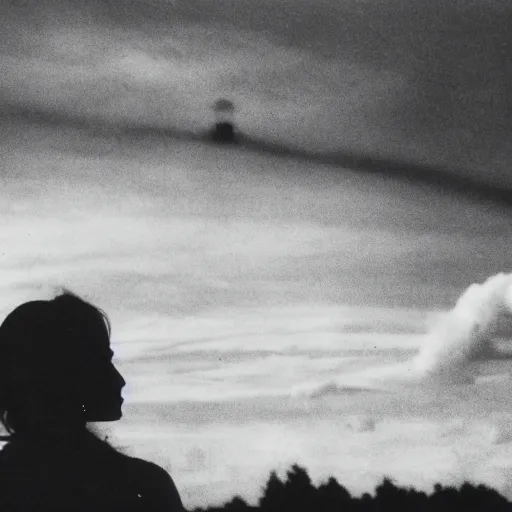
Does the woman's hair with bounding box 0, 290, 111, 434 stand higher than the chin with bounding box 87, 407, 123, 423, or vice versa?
the woman's hair with bounding box 0, 290, 111, 434

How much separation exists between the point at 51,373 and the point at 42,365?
0.06 feet

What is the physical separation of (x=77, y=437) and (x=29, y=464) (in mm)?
67

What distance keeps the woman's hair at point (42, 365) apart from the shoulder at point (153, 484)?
0.34 feet

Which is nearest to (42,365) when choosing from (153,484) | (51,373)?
(51,373)

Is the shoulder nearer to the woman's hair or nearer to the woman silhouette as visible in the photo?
the woman silhouette

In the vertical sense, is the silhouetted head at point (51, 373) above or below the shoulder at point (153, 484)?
above

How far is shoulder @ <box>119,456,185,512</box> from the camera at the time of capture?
1484 mm

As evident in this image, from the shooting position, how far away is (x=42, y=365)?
1545 millimetres

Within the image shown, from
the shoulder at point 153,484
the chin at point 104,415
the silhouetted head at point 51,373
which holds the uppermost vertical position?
the silhouetted head at point 51,373

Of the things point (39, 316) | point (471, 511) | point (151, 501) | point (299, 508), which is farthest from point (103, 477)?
point (471, 511)

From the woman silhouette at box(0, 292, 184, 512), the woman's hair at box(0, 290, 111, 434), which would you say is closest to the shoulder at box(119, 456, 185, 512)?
the woman silhouette at box(0, 292, 184, 512)

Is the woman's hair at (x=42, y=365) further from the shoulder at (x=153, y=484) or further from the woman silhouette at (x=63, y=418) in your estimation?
the shoulder at (x=153, y=484)

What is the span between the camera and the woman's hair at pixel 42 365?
1.53 metres

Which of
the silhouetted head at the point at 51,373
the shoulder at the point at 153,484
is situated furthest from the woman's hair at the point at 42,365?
the shoulder at the point at 153,484
